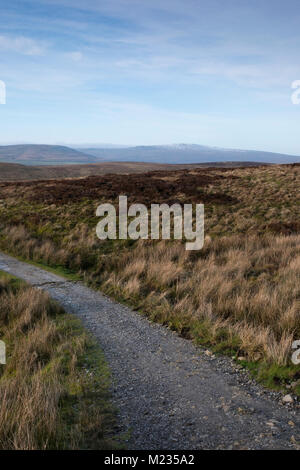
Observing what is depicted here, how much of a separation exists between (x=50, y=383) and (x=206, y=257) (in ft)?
30.7

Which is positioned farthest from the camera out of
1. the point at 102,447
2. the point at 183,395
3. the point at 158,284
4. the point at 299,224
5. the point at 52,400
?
the point at 299,224

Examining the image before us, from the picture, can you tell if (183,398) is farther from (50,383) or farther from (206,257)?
(206,257)

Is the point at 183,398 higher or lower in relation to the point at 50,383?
lower

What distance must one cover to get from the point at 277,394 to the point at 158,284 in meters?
5.60

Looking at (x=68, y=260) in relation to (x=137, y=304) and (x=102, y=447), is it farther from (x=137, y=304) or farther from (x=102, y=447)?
(x=102, y=447)

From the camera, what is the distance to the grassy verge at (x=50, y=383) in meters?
3.99

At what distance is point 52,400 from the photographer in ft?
14.2

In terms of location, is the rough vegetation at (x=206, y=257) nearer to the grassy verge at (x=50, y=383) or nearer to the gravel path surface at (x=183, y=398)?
the gravel path surface at (x=183, y=398)

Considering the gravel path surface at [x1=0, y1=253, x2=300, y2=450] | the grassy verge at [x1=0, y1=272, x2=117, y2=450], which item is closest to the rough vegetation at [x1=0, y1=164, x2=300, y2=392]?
the gravel path surface at [x1=0, y1=253, x2=300, y2=450]

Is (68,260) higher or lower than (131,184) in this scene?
lower

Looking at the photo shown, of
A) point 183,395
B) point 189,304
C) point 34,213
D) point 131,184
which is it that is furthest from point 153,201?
point 183,395

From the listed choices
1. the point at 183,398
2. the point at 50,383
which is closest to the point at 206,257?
the point at 183,398

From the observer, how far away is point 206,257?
13.5m

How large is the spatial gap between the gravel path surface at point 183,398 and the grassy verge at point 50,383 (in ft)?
1.08
